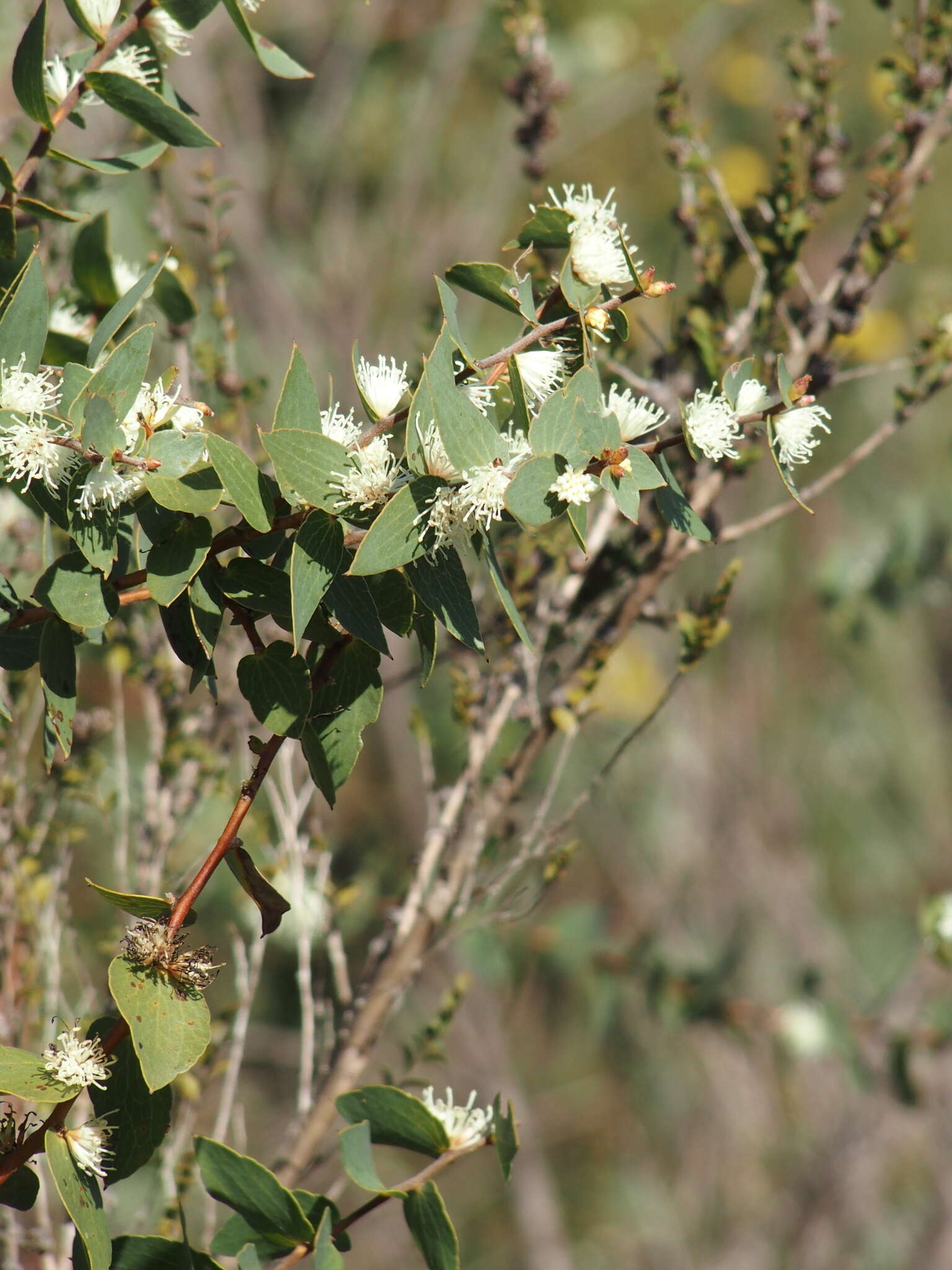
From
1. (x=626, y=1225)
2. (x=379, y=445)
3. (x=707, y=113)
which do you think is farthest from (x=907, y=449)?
(x=379, y=445)

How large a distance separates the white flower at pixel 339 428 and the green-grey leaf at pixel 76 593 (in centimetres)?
10

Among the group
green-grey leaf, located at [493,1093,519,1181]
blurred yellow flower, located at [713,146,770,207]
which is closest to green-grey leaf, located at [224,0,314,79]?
green-grey leaf, located at [493,1093,519,1181]

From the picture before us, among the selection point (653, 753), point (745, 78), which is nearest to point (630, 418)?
point (653, 753)

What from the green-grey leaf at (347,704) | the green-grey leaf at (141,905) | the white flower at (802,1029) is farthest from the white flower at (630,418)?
the white flower at (802,1029)

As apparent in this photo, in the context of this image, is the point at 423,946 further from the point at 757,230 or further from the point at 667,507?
the point at 757,230

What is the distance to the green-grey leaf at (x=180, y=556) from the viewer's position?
366 millimetres

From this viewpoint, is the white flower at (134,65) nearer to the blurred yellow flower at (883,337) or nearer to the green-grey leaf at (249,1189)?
the green-grey leaf at (249,1189)

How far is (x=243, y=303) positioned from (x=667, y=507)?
1563 mm

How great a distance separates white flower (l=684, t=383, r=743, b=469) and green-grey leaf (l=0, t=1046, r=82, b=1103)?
315 millimetres

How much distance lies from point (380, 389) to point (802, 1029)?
100 centimetres

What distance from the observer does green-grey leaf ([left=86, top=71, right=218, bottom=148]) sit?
437mm

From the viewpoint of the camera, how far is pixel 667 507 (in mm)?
381

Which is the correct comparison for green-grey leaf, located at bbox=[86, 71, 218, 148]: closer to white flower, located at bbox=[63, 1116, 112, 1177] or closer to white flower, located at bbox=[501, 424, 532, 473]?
white flower, located at bbox=[501, 424, 532, 473]

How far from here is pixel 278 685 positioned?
383 millimetres
